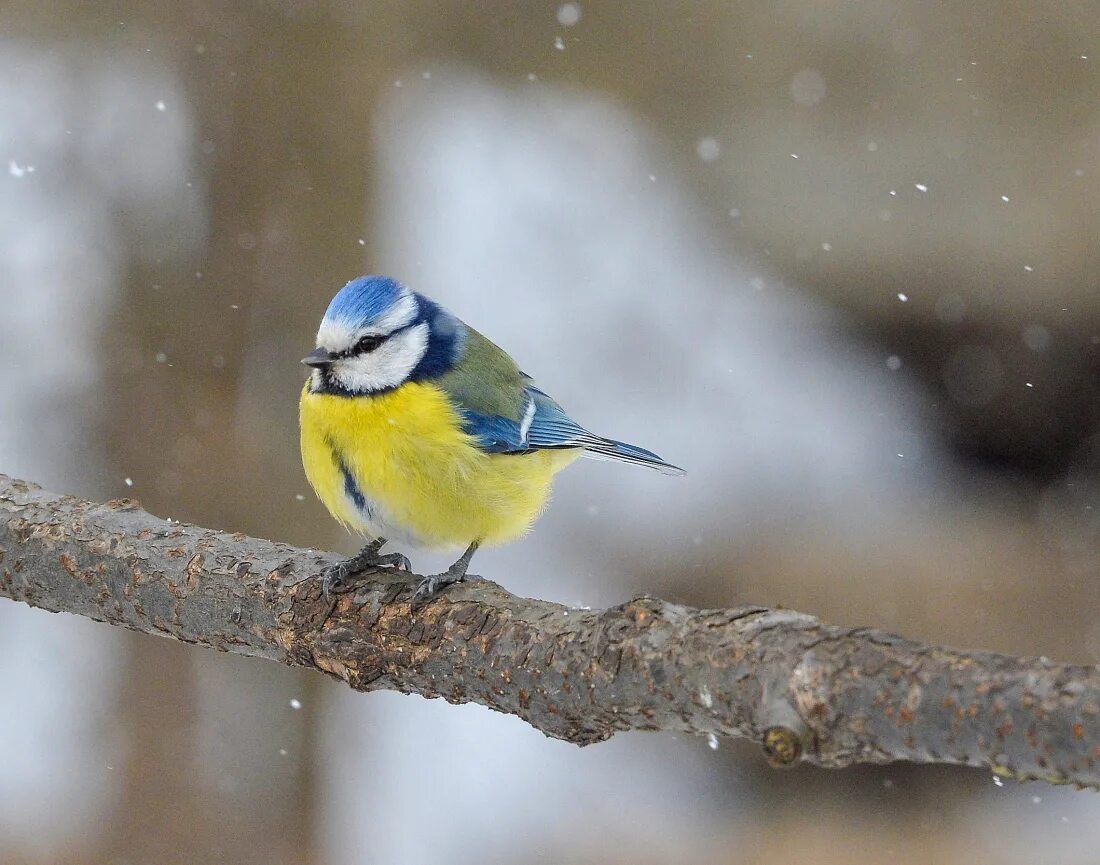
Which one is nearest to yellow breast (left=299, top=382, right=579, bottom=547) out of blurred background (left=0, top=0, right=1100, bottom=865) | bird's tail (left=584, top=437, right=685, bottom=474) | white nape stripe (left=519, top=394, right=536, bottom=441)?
white nape stripe (left=519, top=394, right=536, bottom=441)

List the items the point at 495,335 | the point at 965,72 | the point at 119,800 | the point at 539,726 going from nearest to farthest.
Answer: the point at 539,726, the point at 119,800, the point at 965,72, the point at 495,335

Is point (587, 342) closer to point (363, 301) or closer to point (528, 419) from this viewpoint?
point (528, 419)

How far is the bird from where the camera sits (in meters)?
2.03

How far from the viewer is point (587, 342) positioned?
4.93 meters

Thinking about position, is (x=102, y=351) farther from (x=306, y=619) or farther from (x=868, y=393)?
(x=868, y=393)

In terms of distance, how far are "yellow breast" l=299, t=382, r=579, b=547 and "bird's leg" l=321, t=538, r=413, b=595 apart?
0.06 meters

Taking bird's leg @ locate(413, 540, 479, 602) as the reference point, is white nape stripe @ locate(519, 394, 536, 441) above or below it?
above

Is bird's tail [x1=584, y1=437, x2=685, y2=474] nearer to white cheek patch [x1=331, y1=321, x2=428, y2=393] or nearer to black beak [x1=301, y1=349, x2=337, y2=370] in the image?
white cheek patch [x1=331, y1=321, x2=428, y2=393]

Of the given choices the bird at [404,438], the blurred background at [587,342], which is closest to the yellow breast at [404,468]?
the bird at [404,438]

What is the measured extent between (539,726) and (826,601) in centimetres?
332

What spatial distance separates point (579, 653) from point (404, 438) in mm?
707

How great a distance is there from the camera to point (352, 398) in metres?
2.09

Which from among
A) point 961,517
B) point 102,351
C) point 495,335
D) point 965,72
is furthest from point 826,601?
point 102,351

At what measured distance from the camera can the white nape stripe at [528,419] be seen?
2.29m
